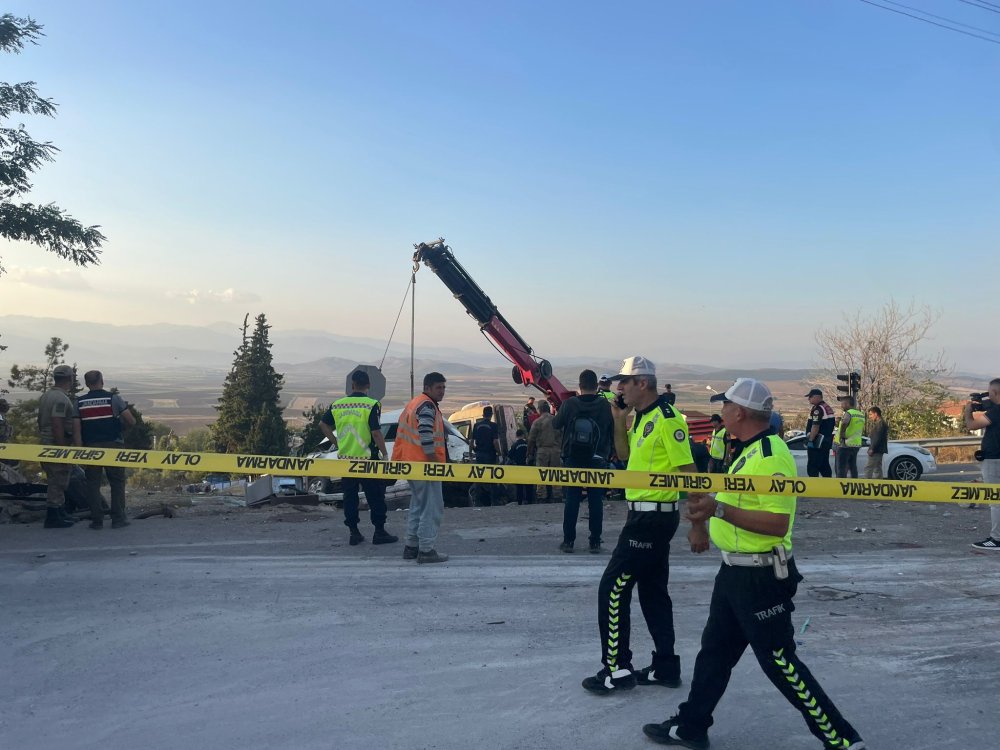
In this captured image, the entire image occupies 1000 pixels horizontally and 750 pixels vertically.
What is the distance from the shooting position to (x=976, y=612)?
248 inches

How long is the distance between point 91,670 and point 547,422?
344 inches

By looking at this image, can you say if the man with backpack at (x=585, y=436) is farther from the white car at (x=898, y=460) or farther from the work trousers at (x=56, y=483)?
the white car at (x=898, y=460)

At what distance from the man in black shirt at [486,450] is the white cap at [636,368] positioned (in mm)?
8455

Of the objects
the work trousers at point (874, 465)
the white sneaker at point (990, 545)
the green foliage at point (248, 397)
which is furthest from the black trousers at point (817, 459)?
the green foliage at point (248, 397)

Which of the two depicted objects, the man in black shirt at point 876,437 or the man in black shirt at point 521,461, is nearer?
the man in black shirt at point 521,461

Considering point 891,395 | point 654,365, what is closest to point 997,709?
point 654,365

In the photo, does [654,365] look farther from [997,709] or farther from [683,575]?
[683,575]

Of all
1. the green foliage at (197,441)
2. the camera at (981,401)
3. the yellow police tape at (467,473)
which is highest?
the camera at (981,401)

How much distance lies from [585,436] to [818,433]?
6.59 meters

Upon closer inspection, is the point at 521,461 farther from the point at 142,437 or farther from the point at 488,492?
the point at 142,437

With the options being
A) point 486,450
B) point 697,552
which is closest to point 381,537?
point 486,450

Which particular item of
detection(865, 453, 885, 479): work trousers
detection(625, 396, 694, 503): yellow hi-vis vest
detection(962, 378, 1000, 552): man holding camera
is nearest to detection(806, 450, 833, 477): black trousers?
detection(865, 453, 885, 479): work trousers

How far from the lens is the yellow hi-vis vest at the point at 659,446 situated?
453 centimetres

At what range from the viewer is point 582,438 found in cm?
867
